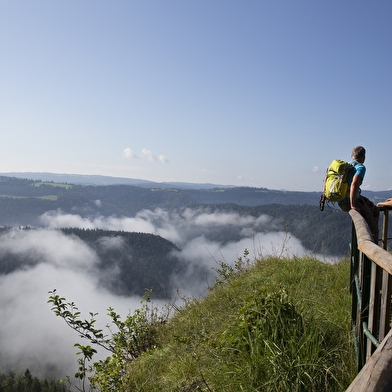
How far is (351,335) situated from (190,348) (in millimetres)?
2115

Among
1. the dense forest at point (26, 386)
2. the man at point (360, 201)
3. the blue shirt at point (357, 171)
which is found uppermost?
the blue shirt at point (357, 171)

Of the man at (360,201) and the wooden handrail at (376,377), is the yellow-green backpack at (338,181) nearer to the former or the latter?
the man at (360,201)

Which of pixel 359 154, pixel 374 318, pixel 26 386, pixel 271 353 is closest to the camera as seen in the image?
pixel 374 318

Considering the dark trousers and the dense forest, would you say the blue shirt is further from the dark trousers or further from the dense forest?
the dense forest

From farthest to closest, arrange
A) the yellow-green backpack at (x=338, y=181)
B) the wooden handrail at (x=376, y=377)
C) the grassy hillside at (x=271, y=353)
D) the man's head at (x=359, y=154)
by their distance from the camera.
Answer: the man's head at (x=359, y=154), the yellow-green backpack at (x=338, y=181), the grassy hillside at (x=271, y=353), the wooden handrail at (x=376, y=377)

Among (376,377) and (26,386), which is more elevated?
(376,377)

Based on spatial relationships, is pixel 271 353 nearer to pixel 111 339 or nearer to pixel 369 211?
pixel 369 211

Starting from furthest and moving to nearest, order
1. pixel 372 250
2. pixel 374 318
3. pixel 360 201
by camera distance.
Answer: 1. pixel 360 201
2. pixel 374 318
3. pixel 372 250

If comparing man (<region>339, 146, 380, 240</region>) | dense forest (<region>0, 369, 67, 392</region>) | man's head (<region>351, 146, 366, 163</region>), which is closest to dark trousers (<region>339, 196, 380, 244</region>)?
man (<region>339, 146, 380, 240</region>)

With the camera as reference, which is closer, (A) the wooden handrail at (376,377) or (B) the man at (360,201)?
(A) the wooden handrail at (376,377)

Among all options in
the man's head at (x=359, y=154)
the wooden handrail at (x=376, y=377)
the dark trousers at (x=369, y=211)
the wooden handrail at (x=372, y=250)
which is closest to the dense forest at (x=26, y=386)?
the dark trousers at (x=369, y=211)

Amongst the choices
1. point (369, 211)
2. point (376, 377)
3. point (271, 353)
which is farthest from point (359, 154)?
point (376, 377)

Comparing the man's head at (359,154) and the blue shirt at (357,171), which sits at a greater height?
the man's head at (359,154)

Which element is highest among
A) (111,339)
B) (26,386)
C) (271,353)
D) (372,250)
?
(372,250)
